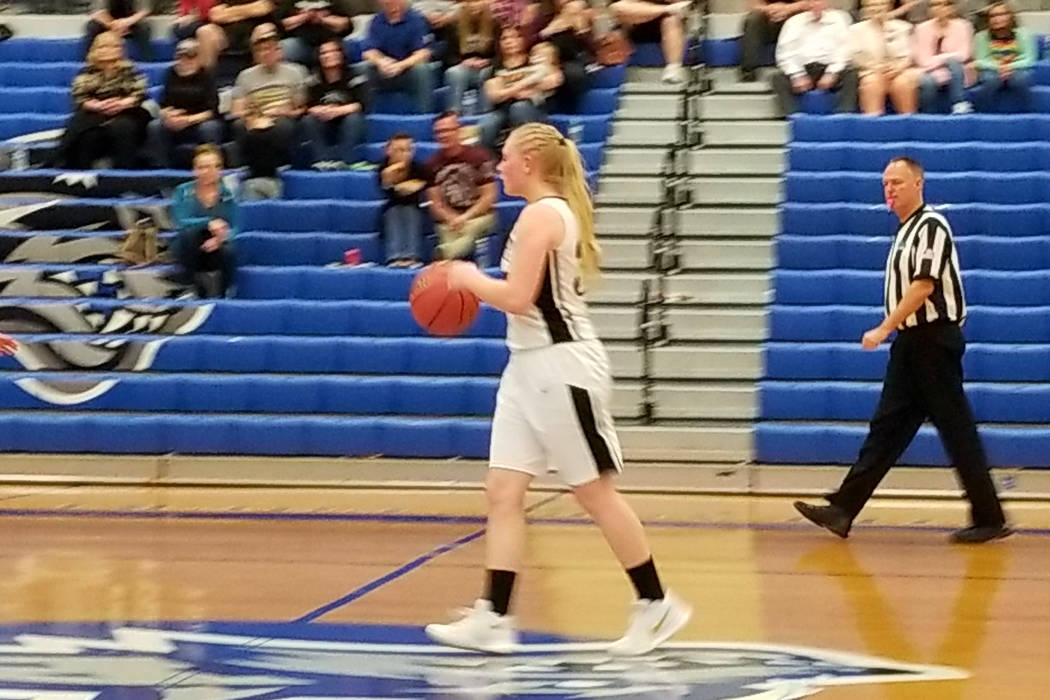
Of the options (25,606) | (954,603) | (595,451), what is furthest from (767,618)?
(25,606)

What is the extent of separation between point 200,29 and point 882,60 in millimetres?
5066

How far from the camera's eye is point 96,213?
1163 cm

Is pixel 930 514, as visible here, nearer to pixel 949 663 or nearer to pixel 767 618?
pixel 767 618

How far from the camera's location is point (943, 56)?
11898 mm

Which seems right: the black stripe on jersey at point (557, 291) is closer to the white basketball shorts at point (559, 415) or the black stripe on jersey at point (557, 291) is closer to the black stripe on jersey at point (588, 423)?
the white basketball shorts at point (559, 415)

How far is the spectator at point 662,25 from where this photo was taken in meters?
12.6

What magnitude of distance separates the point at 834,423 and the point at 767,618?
4255 mm

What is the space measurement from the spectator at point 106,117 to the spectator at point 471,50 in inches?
87.2

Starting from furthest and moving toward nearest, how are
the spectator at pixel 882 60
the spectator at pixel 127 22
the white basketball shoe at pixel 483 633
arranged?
the spectator at pixel 127 22
the spectator at pixel 882 60
the white basketball shoe at pixel 483 633

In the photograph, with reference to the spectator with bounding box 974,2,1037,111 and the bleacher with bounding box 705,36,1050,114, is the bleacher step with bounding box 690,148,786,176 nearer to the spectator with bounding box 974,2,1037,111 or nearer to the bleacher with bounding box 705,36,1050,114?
the bleacher with bounding box 705,36,1050,114

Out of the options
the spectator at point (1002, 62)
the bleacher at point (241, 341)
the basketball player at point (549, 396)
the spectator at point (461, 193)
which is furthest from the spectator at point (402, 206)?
the basketball player at point (549, 396)

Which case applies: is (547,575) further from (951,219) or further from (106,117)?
(106,117)

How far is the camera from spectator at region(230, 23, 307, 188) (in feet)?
38.4

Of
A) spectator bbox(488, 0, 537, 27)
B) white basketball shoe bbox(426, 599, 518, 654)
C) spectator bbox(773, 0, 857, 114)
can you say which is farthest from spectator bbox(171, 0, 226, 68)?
white basketball shoe bbox(426, 599, 518, 654)
